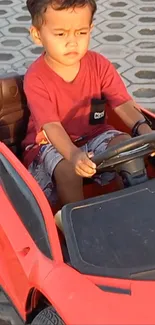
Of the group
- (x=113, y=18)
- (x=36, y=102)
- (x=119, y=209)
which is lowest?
(x=113, y=18)

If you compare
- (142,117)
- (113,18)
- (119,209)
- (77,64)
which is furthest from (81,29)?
(113,18)

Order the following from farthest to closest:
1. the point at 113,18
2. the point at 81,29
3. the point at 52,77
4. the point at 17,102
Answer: the point at 113,18 → the point at 17,102 → the point at 52,77 → the point at 81,29

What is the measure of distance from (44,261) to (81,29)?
649mm

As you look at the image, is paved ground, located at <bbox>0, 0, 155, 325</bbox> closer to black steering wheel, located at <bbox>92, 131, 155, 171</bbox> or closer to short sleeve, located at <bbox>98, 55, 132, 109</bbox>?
short sleeve, located at <bbox>98, 55, 132, 109</bbox>

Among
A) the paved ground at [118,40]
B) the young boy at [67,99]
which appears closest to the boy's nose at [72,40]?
the young boy at [67,99]

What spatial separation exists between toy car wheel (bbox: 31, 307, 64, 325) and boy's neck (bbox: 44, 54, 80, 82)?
70 cm

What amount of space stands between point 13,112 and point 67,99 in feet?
0.76

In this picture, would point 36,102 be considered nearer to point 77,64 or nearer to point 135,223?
point 77,64

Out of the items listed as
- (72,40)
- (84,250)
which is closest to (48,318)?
(84,250)

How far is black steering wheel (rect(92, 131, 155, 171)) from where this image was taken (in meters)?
1.66

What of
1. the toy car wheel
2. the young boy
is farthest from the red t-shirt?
the toy car wheel

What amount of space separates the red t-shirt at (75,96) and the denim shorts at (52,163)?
0.18ft

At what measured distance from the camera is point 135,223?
5.40 feet

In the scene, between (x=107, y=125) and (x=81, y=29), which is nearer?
(x=81, y=29)
